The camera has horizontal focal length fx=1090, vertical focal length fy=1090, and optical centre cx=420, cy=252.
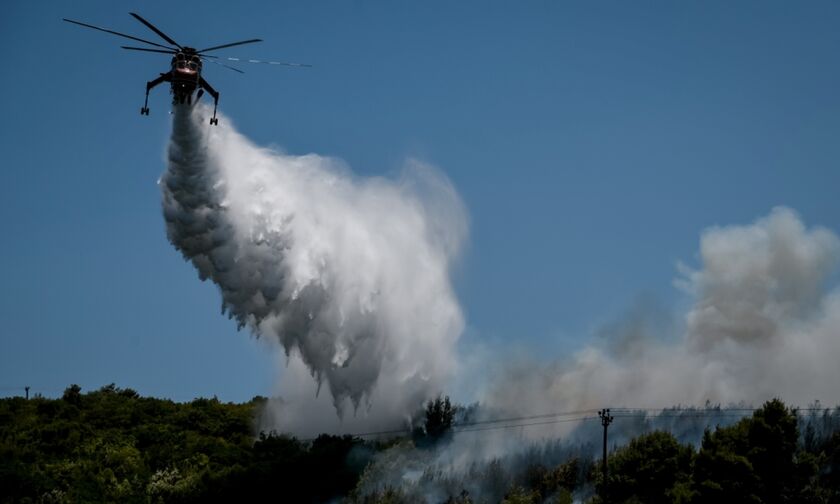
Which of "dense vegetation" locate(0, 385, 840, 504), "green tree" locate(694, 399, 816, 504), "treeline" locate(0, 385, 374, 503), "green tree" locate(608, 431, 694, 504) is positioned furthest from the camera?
"treeline" locate(0, 385, 374, 503)

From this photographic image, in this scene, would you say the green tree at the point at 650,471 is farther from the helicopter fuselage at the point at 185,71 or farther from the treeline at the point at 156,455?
the helicopter fuselage at the point at 185,71

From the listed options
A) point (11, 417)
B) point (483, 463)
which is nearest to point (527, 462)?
point (483, 463)

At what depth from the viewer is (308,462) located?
384 ft

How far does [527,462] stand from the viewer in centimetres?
11725

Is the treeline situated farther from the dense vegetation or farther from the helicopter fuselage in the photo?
the helicopter fuselage

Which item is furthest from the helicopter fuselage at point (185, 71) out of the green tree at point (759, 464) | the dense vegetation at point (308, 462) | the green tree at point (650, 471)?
the green tree at point (759, 464)

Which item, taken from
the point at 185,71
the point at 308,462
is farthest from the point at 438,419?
the point at 185,71

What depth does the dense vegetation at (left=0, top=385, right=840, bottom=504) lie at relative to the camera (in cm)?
9075

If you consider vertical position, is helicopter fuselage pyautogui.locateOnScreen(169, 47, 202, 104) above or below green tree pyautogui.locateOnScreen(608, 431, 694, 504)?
above

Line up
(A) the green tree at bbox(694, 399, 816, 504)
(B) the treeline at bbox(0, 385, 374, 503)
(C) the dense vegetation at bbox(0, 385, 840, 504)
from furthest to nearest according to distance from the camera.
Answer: (B) the treeline at bbox(0, 385, 374, 503), (C) the dense vegetation at bbox(0, 385, 840, 504), (A) the green tree at bbox(694, 399, 816, 504)

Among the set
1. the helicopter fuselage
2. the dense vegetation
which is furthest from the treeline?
the helicopter fuselage

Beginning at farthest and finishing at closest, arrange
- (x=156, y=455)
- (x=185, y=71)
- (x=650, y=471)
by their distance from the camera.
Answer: (x=156, y=455)
(x=650, y=471)
(x=185, y=71)

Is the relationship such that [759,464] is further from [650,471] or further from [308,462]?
[308,462]

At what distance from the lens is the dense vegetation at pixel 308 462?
3573 inches
